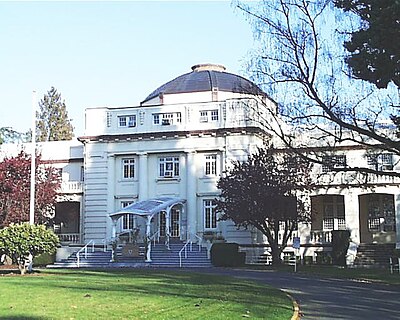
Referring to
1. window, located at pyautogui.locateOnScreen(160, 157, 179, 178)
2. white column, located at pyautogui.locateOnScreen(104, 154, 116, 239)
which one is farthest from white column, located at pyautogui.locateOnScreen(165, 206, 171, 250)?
white column, located at pyautogui.locateOnScreen(104, 154, 116, 239)

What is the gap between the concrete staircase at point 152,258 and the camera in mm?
39875

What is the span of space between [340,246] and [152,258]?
1122cm

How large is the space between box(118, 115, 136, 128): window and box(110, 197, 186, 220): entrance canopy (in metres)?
5.70

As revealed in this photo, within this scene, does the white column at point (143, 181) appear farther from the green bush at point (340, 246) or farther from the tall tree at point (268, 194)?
the green bush at point (340, 246)

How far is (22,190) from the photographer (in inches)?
1730

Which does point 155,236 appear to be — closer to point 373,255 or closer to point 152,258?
point 152,258

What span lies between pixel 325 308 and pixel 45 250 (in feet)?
54.0

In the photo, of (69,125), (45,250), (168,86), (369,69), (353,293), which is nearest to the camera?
(353,293)

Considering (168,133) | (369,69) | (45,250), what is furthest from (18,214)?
(369,69)

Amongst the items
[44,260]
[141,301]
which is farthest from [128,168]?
[141,301]

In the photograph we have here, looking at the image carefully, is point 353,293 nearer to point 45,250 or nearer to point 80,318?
point 80,318

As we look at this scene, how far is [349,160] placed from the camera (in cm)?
4541

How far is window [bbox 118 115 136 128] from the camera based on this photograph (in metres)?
47.9

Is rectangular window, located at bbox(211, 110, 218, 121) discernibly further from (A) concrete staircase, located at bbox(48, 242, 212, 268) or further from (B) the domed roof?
(A) concrete staircase, located at bbox(48, 242, 212, 268)
